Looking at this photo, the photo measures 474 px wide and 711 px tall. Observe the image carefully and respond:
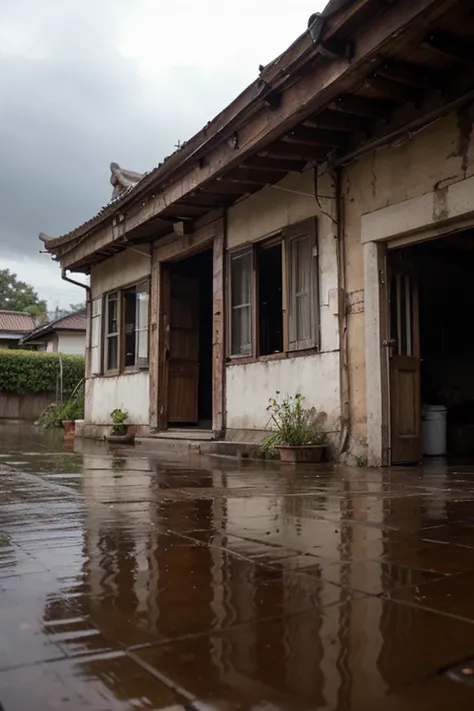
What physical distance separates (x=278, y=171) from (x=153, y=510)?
4.86 m

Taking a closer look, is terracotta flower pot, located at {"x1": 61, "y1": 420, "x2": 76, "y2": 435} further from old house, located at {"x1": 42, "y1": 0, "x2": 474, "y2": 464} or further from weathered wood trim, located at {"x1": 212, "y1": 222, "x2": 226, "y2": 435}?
weathered wood trim, located at {"x1": 212, "y1": 222, "x2": 226, "y2": 435}

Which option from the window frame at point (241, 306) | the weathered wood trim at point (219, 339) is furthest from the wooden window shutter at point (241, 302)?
the weathered wood trim at point (219, 339)

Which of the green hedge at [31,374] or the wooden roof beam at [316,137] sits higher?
the wooden roof beam at [316,137]

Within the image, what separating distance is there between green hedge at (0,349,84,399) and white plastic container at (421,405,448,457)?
654 inches

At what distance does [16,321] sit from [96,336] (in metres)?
28.5

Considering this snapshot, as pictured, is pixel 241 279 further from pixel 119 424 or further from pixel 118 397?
pixel 118 397

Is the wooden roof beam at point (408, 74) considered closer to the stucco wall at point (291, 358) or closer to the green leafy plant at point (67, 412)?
the stucco wall at point (291, 358)

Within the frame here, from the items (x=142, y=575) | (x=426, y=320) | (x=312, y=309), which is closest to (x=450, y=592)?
(x=142, y=575)

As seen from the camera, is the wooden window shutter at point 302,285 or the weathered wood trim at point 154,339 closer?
the wooden window shutter at point 302,285

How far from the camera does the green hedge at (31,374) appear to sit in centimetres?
2189

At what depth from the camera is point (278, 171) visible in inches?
279

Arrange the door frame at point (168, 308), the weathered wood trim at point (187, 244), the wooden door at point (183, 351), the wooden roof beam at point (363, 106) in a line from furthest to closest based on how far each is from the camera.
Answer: the wooden door at point (183, 351) < the weathered wood trim at point (187, 244) < the door frame at point (168, 308) < the wooden roof beam at point (363, 106)

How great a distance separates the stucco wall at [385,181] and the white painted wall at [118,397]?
4550 mm

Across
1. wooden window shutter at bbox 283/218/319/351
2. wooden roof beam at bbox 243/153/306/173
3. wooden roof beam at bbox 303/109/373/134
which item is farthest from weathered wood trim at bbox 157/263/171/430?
wooden roof beam at bbox 303/109/373/134
